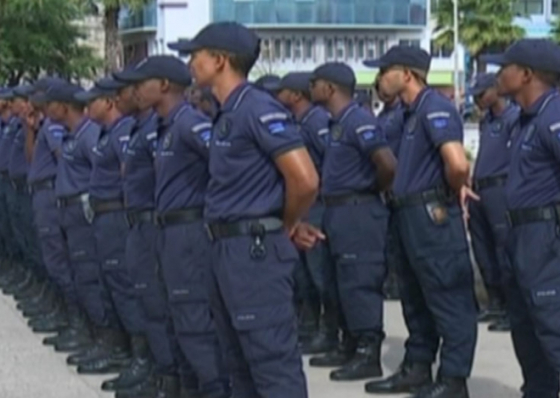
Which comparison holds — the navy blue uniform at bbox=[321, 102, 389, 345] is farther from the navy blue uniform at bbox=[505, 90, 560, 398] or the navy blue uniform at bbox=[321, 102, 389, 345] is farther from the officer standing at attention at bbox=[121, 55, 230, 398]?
the navy blue uniform at bbox=[505, 90, 560, 398]

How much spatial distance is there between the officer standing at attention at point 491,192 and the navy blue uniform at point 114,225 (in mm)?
2541

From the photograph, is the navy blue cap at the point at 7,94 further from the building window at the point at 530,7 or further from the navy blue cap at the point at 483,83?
the building window at the point at 530,7

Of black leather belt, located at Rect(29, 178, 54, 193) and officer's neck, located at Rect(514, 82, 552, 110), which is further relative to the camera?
black leather belt, located at Rect(29, 178, 54, 193)

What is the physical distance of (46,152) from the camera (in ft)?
32.7

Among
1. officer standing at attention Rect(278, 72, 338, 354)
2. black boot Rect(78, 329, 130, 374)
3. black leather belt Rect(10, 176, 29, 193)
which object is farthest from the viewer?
black leather belt Rect(10, 176, 29, 193)

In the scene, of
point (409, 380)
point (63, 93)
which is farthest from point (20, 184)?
point (409, 380)

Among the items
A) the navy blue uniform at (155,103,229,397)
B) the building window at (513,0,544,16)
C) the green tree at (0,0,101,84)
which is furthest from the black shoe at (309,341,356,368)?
the building window at (513,0,544,16)

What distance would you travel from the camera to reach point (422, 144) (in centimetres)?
717

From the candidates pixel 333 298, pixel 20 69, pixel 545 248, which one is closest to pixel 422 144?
pixel 545 248

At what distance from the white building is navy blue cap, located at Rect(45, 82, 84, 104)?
148 ft

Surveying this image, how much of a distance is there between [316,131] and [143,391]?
2.20 metres

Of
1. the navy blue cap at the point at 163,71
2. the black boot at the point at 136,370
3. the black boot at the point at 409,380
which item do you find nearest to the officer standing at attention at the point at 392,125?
the black boot at the point at 409,380

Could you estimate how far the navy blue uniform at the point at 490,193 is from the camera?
30.9ft

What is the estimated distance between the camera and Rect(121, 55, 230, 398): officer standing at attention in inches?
255
